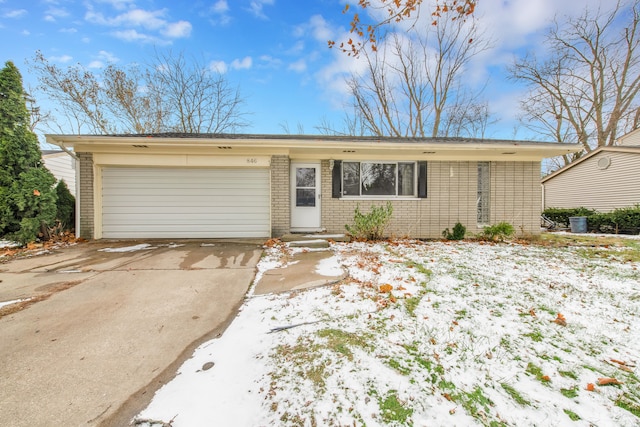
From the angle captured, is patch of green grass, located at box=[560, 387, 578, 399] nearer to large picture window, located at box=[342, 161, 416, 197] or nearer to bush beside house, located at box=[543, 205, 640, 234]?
large picture window, located at box=[342, 161, 416, 197]

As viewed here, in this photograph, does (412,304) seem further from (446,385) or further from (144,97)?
(144,97)

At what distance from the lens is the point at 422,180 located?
781 centimetres

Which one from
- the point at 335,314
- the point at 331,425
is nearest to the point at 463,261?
the point at 335,314

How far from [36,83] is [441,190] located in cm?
2005

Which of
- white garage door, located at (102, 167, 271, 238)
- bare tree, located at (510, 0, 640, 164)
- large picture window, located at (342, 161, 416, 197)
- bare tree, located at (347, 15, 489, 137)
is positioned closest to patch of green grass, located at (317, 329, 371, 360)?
white garage door, located at (102, 167, 271, 238)

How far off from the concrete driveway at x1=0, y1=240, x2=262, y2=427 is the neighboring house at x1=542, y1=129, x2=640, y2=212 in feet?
54.7

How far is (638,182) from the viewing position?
36.9 feet

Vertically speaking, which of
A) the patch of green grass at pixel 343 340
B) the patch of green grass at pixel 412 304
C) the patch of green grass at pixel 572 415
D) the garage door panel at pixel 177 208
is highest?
the garage door panel at pixel 177 208

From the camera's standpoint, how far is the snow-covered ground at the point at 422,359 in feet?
5.11

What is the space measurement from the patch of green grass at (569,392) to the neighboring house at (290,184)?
19.8 feet

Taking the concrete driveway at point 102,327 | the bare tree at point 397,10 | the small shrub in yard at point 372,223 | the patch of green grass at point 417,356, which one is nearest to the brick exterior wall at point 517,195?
the small shrub in yard at point 372,223

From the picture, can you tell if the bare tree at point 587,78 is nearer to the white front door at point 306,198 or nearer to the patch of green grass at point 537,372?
the white front door at point 306,198

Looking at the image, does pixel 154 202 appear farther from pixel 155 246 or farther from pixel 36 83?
pixel 36 83

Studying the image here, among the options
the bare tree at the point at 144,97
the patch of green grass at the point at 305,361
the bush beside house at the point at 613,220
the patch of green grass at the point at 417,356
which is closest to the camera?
the patch of green grass at the point at 305,361
